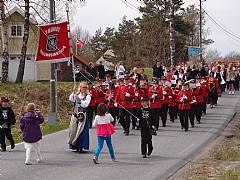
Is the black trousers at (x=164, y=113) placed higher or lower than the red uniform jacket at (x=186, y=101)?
lower

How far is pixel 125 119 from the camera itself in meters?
15.4

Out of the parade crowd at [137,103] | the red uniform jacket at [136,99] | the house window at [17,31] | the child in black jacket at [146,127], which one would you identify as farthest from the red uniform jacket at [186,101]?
the house window at [17,31]

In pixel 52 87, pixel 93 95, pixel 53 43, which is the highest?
pixel 53 43

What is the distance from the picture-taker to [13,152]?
471 inches

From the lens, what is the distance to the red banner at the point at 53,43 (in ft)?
45.3

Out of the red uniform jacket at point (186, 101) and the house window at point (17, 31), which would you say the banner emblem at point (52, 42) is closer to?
the red uniform jacket at point (186, 101)

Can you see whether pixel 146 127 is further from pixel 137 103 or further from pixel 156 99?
pixel 156 99

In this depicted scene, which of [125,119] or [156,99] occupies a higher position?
[156,99]

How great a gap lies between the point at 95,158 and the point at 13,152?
9.23 feet

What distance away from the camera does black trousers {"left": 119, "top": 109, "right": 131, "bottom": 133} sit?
14859mm

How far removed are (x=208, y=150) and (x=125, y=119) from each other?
3.89 metres

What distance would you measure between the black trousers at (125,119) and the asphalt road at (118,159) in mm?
310

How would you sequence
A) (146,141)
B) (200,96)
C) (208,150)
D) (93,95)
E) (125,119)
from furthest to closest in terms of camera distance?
(200,96) → (93,95) → (125,119) → (208,150) → (146,141)

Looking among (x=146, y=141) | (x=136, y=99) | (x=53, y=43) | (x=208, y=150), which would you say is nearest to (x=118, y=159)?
(x=146, y=141)
